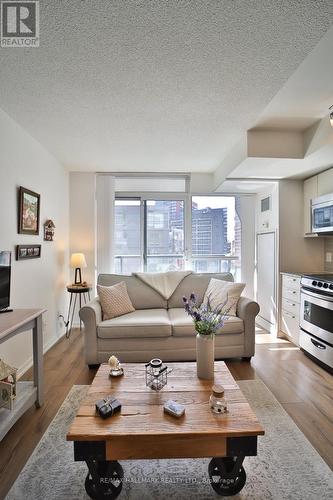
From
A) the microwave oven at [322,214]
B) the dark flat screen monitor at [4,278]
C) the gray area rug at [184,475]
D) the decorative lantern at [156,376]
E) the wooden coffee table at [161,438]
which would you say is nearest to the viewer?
the wooden coffee table at [161,438]

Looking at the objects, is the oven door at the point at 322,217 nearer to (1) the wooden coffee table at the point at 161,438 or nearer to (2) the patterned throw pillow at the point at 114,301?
(1) the wooden coffee table at the point at 161,438

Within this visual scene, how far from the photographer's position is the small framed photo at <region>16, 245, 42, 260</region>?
2.58 m

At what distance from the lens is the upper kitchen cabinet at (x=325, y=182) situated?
3.05 meters

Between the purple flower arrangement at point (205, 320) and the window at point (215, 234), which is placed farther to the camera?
the window at point (215, 234)

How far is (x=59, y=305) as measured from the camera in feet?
12.1

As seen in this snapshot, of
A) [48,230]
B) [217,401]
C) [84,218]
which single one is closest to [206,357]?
[217,401]

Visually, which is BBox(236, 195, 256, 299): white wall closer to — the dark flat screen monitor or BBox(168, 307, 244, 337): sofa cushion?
BBox(168, 307, 244, 337): sofa cushion

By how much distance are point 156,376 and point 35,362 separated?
1076mm

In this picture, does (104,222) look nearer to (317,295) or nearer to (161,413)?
(317,295)

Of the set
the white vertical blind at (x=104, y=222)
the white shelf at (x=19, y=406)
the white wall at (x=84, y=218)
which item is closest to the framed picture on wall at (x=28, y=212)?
the white wall at (x=84, y=218)

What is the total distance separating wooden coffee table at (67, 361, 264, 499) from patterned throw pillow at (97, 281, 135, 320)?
154 centimetres

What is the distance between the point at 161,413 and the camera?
1385mm

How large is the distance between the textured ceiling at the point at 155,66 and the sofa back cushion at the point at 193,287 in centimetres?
180

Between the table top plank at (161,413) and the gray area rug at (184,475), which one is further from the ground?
the table top plank at (161,413)
